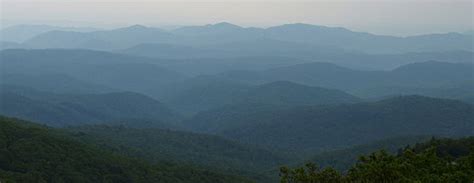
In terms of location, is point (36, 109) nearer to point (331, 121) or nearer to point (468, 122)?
point (331, 121)

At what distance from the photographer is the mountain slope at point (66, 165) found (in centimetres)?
4356

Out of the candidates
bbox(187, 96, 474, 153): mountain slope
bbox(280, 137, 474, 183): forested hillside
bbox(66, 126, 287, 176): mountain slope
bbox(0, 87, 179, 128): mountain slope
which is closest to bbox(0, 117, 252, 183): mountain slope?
bbox(66, 126, 287, 176): mountain slope

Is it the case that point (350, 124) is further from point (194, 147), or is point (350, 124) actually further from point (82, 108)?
point (82, 108)

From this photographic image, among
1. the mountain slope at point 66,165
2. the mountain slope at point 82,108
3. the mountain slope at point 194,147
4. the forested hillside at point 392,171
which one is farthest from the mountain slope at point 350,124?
the forested hillside at point 392,171

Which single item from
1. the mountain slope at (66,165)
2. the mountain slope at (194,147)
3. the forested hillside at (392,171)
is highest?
the forested hillside at (392,171)

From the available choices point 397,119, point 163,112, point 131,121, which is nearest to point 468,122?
point 397,119

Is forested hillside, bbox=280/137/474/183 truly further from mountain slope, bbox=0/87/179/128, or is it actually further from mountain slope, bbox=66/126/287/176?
mountain slope, bbox=0/87/179/128

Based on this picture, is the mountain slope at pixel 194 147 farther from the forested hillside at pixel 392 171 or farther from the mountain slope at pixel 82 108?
the forested hillside at pixel 392 171

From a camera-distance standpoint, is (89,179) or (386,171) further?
(89,179)

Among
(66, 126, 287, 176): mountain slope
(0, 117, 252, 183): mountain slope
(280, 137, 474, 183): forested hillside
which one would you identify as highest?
(280, 137, 474, 183): forested hillside

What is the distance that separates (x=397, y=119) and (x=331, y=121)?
56.0 ft

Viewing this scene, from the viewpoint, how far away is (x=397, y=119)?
429 ft

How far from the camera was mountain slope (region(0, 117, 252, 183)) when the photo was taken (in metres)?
43.6

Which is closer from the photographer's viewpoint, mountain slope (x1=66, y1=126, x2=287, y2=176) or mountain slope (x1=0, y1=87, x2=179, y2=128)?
mountain slope (x1=66, y1=126, x2=287, y2=176)
